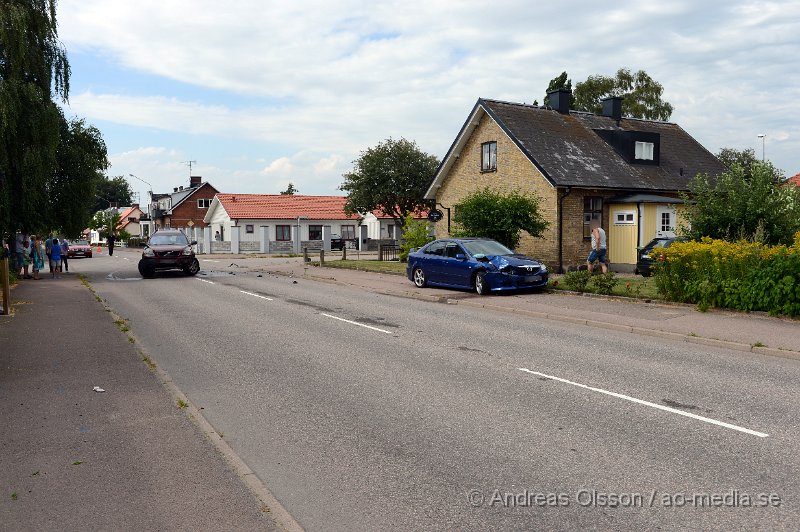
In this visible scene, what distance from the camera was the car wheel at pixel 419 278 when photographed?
20281 millimetres

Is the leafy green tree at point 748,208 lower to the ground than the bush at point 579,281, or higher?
higher

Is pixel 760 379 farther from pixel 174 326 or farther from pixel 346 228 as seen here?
pixel 346 228

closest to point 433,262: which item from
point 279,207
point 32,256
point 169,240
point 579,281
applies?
point 579,281

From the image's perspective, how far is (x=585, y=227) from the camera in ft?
85.8

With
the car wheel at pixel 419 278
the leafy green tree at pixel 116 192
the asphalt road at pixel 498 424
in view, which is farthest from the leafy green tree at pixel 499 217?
the leafy green tree at pixel 116 192

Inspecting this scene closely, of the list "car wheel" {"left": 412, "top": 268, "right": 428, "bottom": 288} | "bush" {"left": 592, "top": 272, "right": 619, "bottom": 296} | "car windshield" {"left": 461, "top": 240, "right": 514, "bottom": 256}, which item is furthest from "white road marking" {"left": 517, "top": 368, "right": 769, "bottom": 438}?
"car wheel" {"left": 412, "top": 268, "right": 428, "bottom": 288}

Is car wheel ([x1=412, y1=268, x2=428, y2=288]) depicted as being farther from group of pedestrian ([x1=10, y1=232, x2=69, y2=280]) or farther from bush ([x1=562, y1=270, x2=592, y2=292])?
group of pedestrian ([x1=10, y1=232, x2=69, y2=280])

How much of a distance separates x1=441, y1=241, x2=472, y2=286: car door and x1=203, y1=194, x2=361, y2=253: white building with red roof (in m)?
38.0

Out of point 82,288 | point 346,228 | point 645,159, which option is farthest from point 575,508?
point 346,228

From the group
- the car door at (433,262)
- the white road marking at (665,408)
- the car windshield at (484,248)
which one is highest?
the car windshield at (484,248)

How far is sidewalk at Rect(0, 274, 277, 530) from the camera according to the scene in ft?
13.5

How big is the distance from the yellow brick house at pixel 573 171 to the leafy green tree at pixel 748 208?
7.27 m

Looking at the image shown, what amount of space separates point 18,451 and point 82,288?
56.3 feet

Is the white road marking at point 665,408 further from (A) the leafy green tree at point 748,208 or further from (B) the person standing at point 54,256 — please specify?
(B) the person standing at point 54,256
